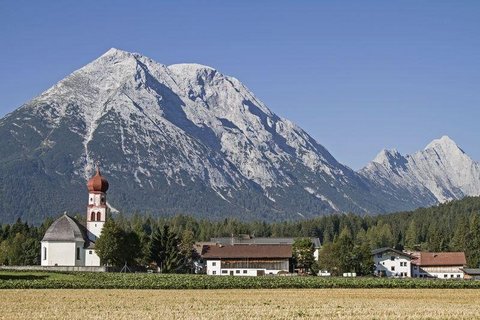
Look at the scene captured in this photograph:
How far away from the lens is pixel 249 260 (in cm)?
18012

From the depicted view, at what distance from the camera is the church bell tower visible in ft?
550

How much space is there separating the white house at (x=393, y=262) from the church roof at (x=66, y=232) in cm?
6197

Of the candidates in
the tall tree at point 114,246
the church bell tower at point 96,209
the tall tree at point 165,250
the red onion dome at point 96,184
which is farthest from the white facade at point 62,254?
the tall tree at point 165,250

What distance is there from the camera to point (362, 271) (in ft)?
→ 499

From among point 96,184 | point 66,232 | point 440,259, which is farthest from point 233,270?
point 440,259

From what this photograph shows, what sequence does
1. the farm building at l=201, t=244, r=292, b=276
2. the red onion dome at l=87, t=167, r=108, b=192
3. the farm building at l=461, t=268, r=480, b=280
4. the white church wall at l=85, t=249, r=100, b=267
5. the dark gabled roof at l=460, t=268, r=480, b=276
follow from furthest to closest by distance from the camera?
1. the farm building at l=201, t=244, r=292, b=276
2. the red onion dome at l=87, t=167, r=108, b=192
3. the dark gabled roof at l=460, t=268, r=480, b=276
4. the farm building at l=461, t=268, r=480, b=280
5. the white church wall at l=85, t=249, r=100, b=267

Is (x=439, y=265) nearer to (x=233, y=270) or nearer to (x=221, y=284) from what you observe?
(x=233, y=270)

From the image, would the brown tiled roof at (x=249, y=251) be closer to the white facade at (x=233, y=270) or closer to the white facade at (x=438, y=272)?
the white facade at (x=233, y=270)

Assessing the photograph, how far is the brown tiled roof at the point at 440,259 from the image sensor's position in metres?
182

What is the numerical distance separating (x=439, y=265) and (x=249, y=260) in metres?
40.0

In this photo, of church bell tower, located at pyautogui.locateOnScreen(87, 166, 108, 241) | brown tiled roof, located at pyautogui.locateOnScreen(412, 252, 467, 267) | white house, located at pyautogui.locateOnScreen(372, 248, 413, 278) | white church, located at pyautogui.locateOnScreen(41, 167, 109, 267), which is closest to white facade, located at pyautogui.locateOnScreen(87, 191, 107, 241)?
church bell tower, located at pyautogui.locateOnScreen(87, 166, 108, 241)

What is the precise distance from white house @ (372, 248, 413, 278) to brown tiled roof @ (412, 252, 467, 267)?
271 centimetres

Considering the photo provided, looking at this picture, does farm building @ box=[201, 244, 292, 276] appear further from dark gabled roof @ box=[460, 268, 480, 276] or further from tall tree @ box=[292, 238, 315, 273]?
dark gabled roof @ box=[460, 268, 480, 276]

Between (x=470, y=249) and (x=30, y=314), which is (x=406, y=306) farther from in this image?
(x=470, y=249)
